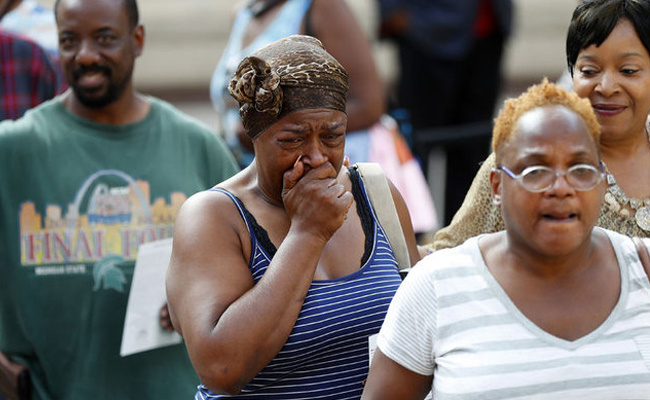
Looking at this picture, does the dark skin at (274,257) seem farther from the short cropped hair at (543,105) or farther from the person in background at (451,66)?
the person in background at (451,66)

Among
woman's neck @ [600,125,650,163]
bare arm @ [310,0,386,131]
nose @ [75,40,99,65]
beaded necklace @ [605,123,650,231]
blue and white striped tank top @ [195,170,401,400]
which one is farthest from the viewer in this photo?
bare arm @ [310,0,386,131]

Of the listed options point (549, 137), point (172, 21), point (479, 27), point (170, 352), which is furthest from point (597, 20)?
point (172, 21)

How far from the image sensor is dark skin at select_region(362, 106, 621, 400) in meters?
2.69

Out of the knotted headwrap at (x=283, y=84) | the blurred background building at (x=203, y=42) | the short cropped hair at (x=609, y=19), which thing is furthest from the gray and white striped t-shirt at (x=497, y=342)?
the blurred background building at (x=203, y=42)

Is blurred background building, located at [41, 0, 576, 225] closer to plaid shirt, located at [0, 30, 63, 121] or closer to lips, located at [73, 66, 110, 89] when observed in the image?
plaid shirt, located at [0, 30, 63, 121]

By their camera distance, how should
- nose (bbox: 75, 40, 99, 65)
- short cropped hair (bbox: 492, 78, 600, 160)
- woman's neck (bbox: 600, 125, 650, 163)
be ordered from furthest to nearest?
nose (bbox: 75, 40, 99, 65), woman's neck (bbox: 600, 125, 650, 163), short cropped hair (bbox: 492, 78, 600, 160)

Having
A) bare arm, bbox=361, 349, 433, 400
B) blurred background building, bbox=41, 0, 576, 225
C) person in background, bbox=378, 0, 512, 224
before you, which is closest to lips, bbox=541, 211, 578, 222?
bare arm, bbox=361, 349, 433, 400

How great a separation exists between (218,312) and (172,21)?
32.3 ft

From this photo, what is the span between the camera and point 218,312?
9.95 feet

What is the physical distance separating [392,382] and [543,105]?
2.58 feet

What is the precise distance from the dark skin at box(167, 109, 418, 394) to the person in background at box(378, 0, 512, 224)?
4.53 meters

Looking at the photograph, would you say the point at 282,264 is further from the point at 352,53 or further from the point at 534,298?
the point at 352,53

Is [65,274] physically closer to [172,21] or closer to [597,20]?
[597,20]

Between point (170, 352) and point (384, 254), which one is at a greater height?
point (384, 254)
